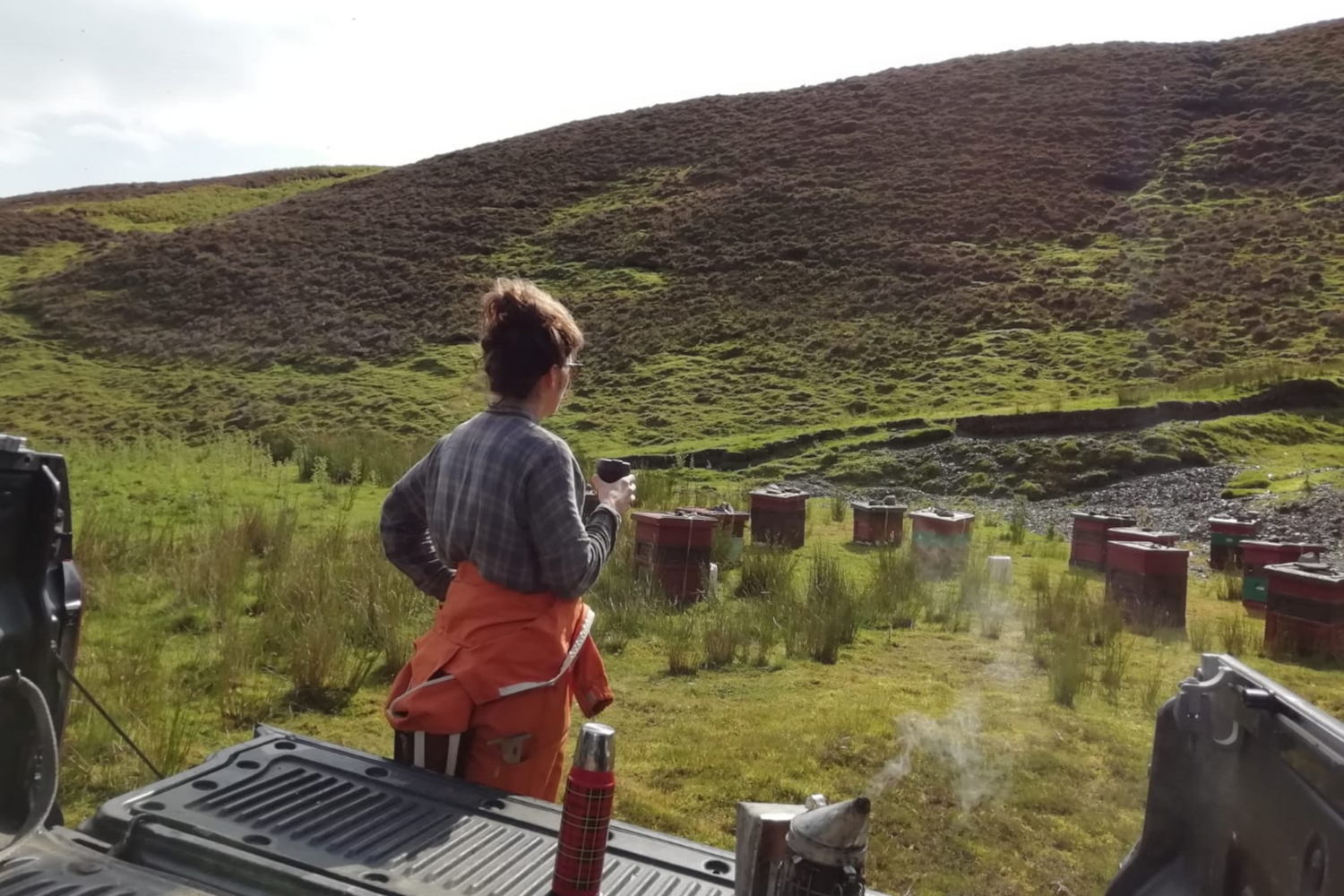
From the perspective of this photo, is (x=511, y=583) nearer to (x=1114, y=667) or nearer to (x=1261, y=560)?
(x=1114, y=667)

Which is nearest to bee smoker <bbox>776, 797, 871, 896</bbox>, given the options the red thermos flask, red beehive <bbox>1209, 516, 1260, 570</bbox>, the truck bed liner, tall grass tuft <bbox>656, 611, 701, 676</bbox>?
the red thermos flask

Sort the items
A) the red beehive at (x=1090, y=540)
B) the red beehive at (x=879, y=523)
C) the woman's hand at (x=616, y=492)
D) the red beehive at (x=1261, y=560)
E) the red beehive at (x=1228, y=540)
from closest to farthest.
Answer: the woman's hand at (x=616, y=492) < the red beehive at (x=1261, y=560) < the red beehive at (x=1090, y=540) < the red beehive at (x=1228, y=540) < the red beehive at (x=879, y=523)

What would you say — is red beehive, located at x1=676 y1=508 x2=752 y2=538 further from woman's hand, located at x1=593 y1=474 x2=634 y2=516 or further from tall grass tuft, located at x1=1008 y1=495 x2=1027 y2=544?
woman's hand, located at x1=593 y1=474 x2=634 y2=516

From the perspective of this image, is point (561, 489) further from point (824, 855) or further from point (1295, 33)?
point (1295, 33)

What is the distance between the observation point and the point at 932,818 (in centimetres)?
412

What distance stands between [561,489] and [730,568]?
6.49m

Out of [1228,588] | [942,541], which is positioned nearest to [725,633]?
[942,541]

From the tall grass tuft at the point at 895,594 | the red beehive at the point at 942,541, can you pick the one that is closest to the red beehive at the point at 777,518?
the red beehive at the point at 942,541

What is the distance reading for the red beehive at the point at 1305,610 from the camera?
688 cm

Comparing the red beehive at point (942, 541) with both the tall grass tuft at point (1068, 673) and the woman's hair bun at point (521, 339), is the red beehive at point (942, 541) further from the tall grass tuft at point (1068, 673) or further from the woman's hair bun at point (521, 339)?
the woman's hair bun at point (521, 339)

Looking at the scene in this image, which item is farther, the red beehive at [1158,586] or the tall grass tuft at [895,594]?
the red beehive at [1158,586]

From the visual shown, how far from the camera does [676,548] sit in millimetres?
7574

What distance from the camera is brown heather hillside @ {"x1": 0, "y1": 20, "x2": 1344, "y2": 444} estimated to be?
81.0 feet

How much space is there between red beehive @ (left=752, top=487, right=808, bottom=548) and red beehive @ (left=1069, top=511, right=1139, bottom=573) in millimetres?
2480
